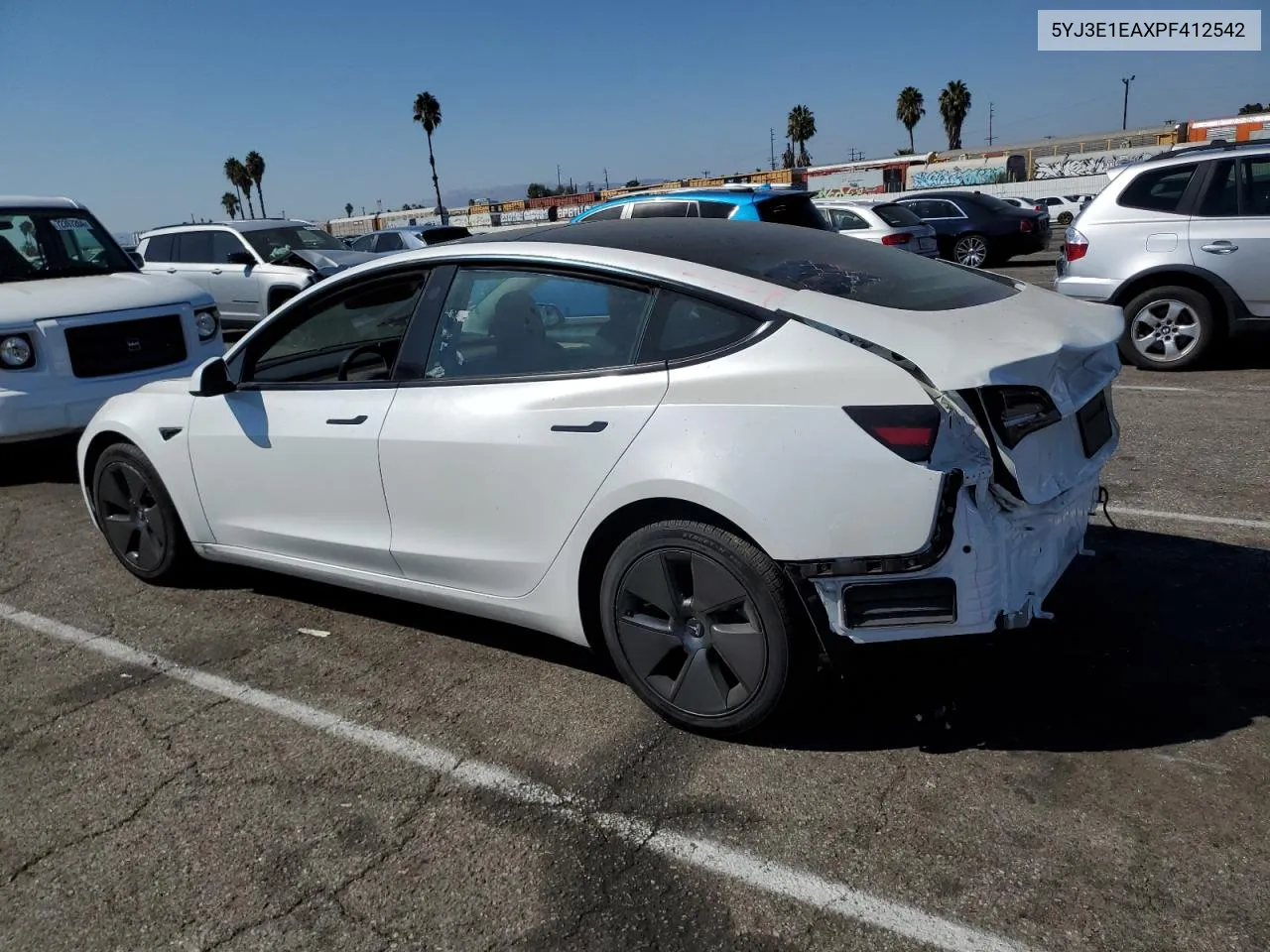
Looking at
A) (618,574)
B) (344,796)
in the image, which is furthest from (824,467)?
(344,796)

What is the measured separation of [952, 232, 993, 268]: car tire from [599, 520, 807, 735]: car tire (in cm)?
1801

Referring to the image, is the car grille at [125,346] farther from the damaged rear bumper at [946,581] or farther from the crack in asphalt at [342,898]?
the damaged rear bumper at [946,581]

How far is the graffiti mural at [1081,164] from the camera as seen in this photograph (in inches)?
1703

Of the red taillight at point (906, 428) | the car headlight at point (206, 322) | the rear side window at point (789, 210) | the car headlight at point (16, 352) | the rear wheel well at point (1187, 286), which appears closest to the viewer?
the red taillight at point (906, 428)

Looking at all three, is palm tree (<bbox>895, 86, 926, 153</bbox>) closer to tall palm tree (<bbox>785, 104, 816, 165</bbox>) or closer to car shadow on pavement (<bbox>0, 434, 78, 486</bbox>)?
tall palm tree (<bbox>785, 104, 816, 165</bbox>)

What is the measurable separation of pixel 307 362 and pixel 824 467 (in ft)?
8.12

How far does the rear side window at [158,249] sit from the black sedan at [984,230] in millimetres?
13055

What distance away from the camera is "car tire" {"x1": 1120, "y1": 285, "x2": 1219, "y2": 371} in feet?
26.8

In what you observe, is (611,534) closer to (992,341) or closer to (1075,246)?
(992,341)

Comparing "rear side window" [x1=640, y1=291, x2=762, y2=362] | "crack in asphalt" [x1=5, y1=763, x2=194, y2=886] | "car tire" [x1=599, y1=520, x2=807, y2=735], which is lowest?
"crack in asphalt" [x1=5, y1=763, x2=194, y2=886]

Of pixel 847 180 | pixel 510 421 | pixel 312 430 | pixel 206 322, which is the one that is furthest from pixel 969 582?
pixel 847 180

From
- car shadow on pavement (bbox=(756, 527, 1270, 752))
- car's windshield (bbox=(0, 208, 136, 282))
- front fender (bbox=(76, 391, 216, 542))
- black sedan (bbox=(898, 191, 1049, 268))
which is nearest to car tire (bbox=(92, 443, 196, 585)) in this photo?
front fender (bbox=(76, 391, 216, 542))

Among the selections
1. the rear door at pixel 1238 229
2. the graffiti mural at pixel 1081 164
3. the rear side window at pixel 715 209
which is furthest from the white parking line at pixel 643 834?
the graffiti mural at pixel 1081 164

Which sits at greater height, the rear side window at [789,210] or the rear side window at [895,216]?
the rear side window at [789,210]
